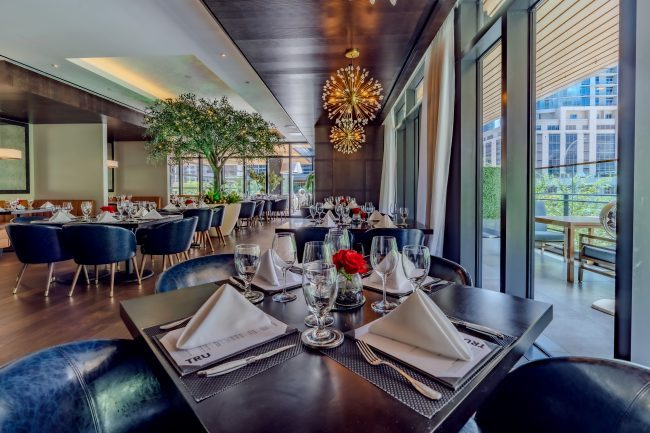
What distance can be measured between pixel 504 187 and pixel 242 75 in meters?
5.68

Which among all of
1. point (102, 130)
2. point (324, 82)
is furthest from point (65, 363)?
point (102, 130)

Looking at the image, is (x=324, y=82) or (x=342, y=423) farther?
(x=324, y=82)

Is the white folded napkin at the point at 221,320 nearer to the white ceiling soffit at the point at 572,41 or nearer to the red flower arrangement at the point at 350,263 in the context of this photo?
the red flower arrangement at the point at 350,263

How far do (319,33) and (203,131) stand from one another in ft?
11.9

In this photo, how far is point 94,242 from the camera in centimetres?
383

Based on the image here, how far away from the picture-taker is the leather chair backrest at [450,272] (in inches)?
65.0

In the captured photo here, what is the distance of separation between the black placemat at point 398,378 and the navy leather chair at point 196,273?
39.8 inches

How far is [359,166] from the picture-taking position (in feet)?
32.2

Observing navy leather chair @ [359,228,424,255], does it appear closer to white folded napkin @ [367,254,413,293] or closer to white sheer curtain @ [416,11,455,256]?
white sheer curtain @ [416,11,455,256]

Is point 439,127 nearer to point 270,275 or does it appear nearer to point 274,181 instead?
point 270,275

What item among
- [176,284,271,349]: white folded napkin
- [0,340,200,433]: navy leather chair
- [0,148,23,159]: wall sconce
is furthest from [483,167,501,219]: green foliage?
[0,148,23,159]: wall sconce

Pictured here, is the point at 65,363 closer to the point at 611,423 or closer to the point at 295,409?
the point at 295,409

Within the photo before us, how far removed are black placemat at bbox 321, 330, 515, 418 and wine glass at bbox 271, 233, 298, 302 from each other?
47 centimetres

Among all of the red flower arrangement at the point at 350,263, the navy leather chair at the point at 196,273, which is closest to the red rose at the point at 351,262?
the red flower arrangement at the point at 350,263
